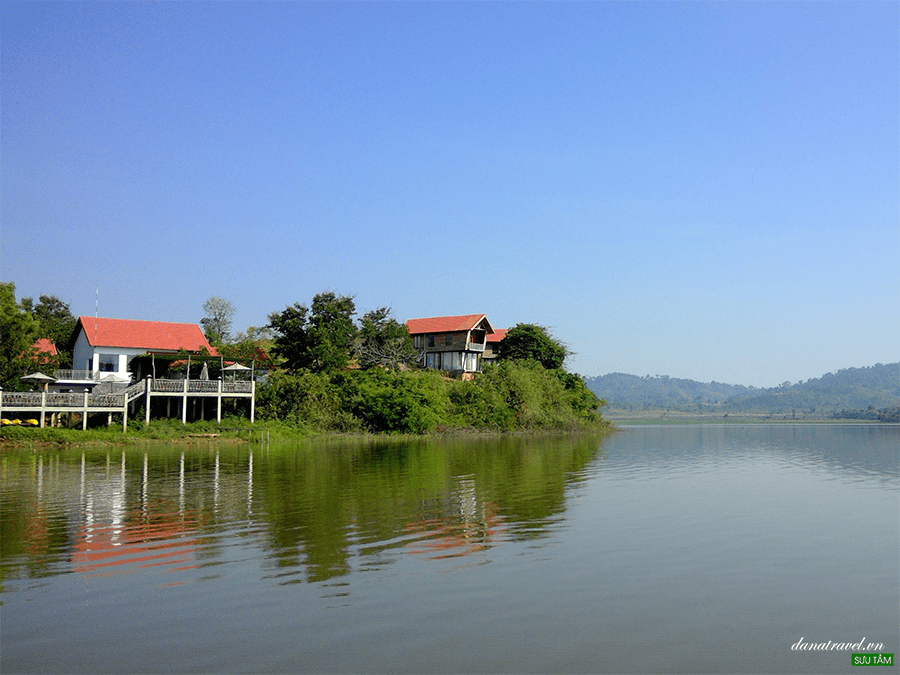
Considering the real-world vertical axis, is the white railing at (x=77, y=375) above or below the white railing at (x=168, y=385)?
above

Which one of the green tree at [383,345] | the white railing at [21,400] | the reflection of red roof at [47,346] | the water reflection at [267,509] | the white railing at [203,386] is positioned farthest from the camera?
the green tree at [383,345]

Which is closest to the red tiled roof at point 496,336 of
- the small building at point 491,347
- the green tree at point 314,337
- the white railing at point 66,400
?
the small building at point 491,347

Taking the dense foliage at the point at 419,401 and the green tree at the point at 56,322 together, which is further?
the green tree at the point at 56,322

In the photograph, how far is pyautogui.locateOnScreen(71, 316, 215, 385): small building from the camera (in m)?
56.4

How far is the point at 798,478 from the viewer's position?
96.3 feet

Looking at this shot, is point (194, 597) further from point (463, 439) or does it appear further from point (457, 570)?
point (463, 439)

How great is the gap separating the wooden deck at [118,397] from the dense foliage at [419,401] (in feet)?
11.9

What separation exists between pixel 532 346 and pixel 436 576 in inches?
2533

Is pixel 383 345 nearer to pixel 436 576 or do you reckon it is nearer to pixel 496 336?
pixel 496 336

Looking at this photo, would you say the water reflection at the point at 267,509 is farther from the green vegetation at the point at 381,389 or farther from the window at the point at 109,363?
the window at the point at 109,363

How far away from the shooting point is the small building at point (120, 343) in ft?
185

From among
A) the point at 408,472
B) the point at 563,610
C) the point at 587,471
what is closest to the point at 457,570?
the point at 563,610

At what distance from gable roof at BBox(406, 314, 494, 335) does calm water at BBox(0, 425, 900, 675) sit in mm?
55638

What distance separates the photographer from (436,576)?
12.3m
